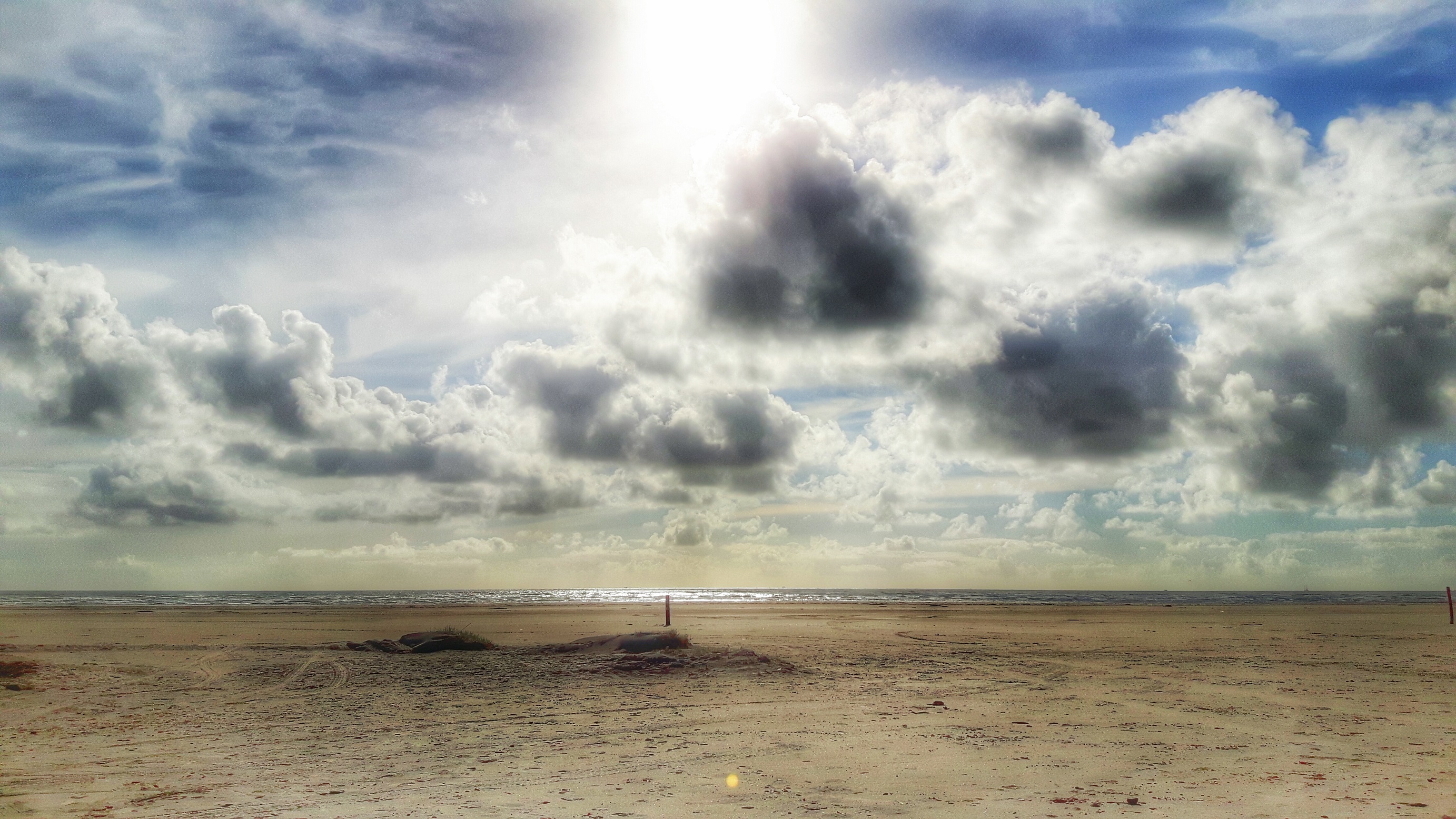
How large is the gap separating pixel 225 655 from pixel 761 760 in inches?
770

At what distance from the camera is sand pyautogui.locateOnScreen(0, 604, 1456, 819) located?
9625 mm

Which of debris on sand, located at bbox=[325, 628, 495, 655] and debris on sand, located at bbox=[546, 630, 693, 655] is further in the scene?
debris on sand, located at bbox=[325, 628, 495, 655]

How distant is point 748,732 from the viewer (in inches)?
539

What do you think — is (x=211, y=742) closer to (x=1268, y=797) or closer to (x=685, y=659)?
(x=685, y=659)

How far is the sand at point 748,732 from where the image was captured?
9.62 meters

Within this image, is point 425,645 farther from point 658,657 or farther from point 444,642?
point 658,657

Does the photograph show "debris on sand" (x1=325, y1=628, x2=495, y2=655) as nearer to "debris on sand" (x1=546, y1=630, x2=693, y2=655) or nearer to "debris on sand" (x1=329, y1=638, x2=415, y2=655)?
"debris on sand" (x1=329, y1=638, x2=415, y2=655)

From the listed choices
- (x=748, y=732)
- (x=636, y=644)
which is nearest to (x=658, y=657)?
(x=636, y=644)

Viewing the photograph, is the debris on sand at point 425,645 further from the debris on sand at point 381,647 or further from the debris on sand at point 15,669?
the debris on sand at point 15,669

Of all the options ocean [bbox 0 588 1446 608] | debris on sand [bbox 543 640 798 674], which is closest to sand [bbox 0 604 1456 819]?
debris on sand [bbox 543 640 798 674]

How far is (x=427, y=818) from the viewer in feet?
29.0

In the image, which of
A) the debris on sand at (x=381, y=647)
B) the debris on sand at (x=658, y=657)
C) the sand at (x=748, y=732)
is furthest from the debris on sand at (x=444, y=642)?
the debris on sand at (x=658, y=657)

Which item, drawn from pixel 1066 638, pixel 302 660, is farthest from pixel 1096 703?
pixel 302 660

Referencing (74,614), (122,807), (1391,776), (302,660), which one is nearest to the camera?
(122,807)
